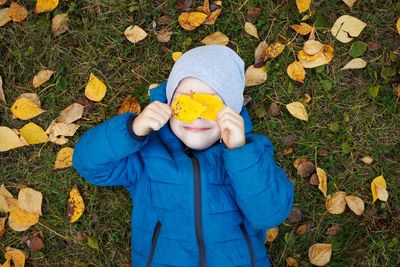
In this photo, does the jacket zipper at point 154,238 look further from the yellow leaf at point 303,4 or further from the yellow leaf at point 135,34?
the yellow leaf at point 303,4

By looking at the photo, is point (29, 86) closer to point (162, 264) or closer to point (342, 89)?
point (162, 264)

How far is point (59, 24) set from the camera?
2.80 meters

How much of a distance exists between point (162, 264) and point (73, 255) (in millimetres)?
748

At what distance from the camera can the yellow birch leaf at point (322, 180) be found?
274cm

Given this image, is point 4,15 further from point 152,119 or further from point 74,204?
point 152,119

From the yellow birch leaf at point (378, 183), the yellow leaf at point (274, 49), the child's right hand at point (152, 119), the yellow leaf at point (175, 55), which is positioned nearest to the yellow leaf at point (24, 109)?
the yellow leaf at point (175, 55)

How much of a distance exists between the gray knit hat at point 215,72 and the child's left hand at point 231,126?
9 cm

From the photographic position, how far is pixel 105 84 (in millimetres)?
2812

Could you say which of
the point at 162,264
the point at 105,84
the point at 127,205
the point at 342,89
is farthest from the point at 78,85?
the point at 342,89

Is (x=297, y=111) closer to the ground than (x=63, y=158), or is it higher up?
higher up

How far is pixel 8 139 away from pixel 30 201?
14.3 inches

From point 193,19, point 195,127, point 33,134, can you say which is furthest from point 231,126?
point 33,134

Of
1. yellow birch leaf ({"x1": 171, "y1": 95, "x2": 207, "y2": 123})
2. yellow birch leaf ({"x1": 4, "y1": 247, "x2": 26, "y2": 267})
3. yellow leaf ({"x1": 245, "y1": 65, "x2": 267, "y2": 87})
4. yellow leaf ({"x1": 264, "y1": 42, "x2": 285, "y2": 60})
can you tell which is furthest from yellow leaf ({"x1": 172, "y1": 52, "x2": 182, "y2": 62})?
yellow birch leaf ({"x1": 4, "y1": 247, "x2": 26, "y2": 267})

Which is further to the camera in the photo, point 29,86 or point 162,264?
point 29,86
